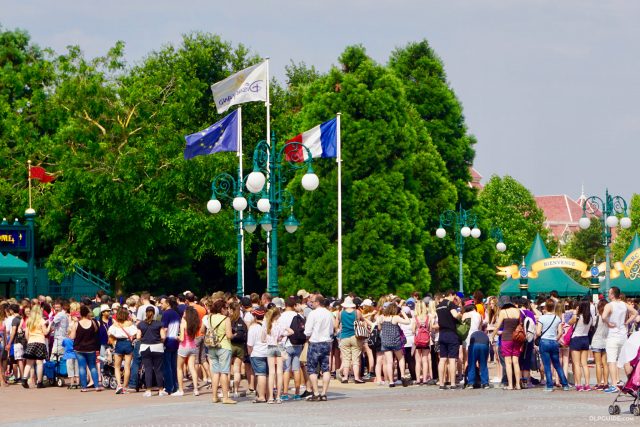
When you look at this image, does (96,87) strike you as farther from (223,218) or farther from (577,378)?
(577,378)

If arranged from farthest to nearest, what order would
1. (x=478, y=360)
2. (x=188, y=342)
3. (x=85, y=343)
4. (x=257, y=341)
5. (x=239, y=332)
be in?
(x=85, y=343) < (x=478, y=360) < (x=188, y=342) < (x=239, y=332) < (x=257, y=341)

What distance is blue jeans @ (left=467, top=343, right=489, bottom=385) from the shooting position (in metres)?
22.8

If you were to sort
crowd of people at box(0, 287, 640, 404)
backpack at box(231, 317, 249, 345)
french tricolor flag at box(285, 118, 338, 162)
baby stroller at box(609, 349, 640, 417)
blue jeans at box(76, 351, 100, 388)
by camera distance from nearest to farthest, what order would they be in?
1. baby stroller at box(609, 349, 640, 417)
2. crowd of people at box(0, 287, 640, 404)
3. backpack at box(231, 317, 249, 345)
4. blue jeans at box(76, 351, 100, 388)
5. french tricolor flag at box(285, 118, 338, 162)

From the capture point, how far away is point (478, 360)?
2303 cm

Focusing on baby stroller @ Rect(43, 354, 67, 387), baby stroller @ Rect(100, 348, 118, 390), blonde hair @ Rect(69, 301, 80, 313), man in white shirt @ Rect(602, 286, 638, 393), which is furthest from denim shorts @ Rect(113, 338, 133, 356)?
man in white shirt @ Rect(602, 286, 638, 393)

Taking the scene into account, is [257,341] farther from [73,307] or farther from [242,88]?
[242,88]

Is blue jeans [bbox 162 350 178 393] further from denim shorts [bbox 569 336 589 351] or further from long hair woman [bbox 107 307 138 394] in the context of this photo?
denim shorts [bbox 569 336 589 351]

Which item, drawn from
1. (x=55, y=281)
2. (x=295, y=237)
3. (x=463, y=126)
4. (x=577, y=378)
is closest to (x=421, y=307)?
(x=577, y=378)

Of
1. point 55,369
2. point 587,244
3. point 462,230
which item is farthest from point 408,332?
point 587,244

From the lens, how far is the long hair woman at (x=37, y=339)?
2470 cm

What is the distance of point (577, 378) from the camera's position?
73.4 ft

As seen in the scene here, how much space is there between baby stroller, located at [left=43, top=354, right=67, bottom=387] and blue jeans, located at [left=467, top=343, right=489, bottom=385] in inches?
330

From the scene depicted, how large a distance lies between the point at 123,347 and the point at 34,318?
2589 millimetres

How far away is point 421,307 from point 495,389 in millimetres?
2222
